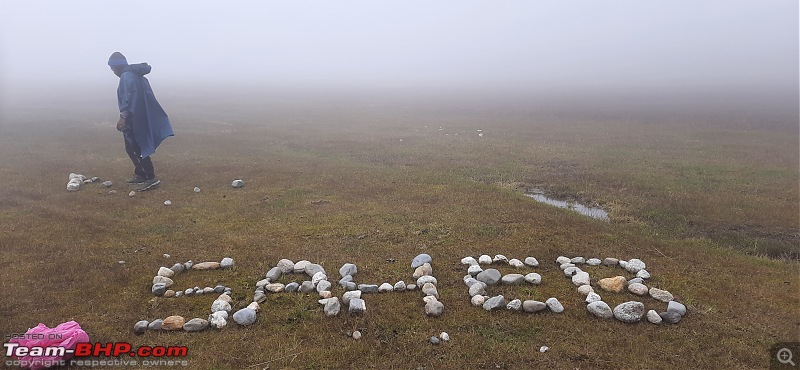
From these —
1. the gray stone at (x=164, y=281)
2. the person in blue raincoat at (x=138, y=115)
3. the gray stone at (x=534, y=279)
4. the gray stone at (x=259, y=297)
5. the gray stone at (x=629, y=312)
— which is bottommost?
the gray stone at (x=164, y=281)

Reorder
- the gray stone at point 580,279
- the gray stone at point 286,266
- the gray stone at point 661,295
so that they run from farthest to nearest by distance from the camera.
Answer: the gray stone at point 286,266, the gray stone at point 580,279, the gray stone at point 661,295

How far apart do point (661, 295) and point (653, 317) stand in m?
0.99

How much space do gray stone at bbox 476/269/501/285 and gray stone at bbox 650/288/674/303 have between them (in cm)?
259

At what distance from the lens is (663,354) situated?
639 centimetres

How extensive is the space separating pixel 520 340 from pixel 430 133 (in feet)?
97.2

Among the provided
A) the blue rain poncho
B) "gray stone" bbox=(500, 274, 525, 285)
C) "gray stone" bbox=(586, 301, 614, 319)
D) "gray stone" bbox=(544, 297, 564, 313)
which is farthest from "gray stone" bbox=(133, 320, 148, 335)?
the blue rain poncho

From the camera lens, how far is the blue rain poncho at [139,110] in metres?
15.7

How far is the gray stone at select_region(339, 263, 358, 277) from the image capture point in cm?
911

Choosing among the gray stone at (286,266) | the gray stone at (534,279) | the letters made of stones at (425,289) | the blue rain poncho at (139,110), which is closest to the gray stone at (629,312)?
the letters made of stones at (425,289)

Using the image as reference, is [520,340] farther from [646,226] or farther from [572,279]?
[646,226]

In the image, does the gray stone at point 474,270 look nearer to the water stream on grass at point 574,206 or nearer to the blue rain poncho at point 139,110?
the water stream on grass at point 574,206

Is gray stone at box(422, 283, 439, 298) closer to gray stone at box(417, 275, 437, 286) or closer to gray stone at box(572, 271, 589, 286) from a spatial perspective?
gray stone at box(417, 275, 437, 286)

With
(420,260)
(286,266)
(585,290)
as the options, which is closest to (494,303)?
(585,290)

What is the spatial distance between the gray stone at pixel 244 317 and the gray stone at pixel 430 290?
2859mm
